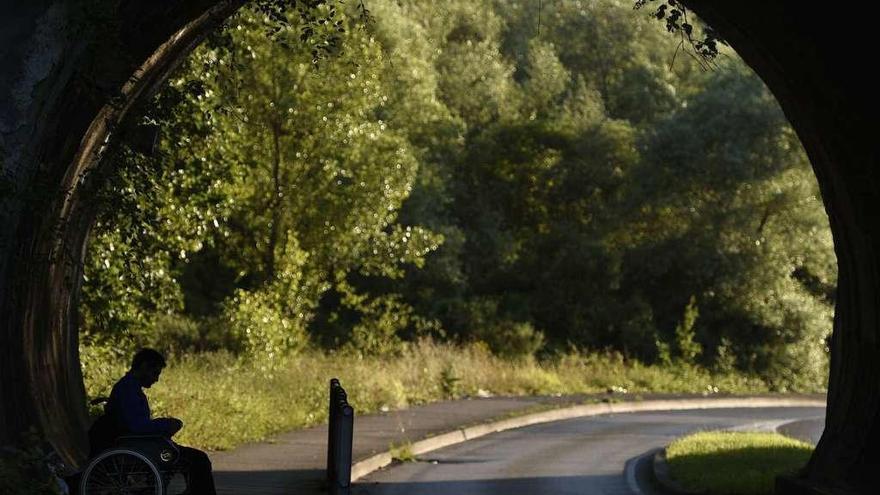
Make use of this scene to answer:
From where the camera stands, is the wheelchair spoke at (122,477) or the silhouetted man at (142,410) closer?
the wheelchair spoke at (122,477)

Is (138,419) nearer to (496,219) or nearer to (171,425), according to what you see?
(171,425)

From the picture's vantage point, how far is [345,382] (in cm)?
2856

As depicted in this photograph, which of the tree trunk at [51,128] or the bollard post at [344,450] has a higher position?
the tree trunk at [51,128]

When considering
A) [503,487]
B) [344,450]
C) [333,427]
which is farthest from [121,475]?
[503,487]

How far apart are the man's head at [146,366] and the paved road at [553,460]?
5732mm

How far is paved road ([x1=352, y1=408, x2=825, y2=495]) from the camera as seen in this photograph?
1805 centimetres

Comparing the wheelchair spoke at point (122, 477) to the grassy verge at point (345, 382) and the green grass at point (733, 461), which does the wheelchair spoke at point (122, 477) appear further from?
the grassy verge at point (345, 382)

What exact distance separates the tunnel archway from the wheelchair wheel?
Answer: 1446mm

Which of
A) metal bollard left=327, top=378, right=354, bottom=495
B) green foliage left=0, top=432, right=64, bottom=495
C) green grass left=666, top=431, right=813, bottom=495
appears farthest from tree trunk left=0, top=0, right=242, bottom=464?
green grass left=666, top=431, right=813, bottom=495

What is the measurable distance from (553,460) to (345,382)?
7.58 metres

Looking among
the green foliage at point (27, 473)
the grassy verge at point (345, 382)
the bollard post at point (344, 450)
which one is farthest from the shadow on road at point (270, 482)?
the green foliage at point (27, 473)

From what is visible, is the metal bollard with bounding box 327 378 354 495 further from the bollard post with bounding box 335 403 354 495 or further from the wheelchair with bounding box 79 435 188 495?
the wheelchair with bounding box 79 435 188 495

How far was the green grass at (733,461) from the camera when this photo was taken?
16859 millimetres

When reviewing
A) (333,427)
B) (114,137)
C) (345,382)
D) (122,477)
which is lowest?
(122,477)
